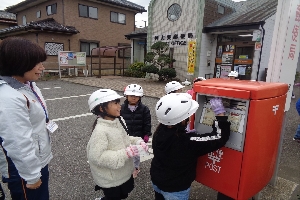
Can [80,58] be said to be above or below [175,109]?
above

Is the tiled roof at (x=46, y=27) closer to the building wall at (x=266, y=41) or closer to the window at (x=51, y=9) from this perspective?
the window at (x=51, y=9)

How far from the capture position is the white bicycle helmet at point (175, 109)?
159 centimetres

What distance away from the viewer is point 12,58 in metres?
1.40

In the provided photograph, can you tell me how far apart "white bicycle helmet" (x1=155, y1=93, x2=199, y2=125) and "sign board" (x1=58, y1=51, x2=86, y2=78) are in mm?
13180

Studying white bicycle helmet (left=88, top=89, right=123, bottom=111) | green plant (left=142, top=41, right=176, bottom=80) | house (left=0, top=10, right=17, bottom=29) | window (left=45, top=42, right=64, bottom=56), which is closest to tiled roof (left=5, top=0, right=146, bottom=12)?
house (left=0, top=10, right=17, bottom=29)

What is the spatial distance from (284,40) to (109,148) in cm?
209

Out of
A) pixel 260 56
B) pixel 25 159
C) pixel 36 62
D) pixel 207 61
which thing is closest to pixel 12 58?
pixel 36 62

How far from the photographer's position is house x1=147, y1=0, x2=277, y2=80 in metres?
10.5

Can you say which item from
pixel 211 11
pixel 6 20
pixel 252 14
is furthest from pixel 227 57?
pixel 6 20

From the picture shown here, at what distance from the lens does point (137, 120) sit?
2969mm

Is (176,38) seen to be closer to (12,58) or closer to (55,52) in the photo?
(55,52)

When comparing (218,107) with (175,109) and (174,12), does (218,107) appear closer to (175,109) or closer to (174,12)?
(175,109)

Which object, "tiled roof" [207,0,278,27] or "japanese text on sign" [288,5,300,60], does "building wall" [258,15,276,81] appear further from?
"japanese text on sign" [288,5,300,60]

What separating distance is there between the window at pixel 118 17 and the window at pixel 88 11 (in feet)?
4.93
